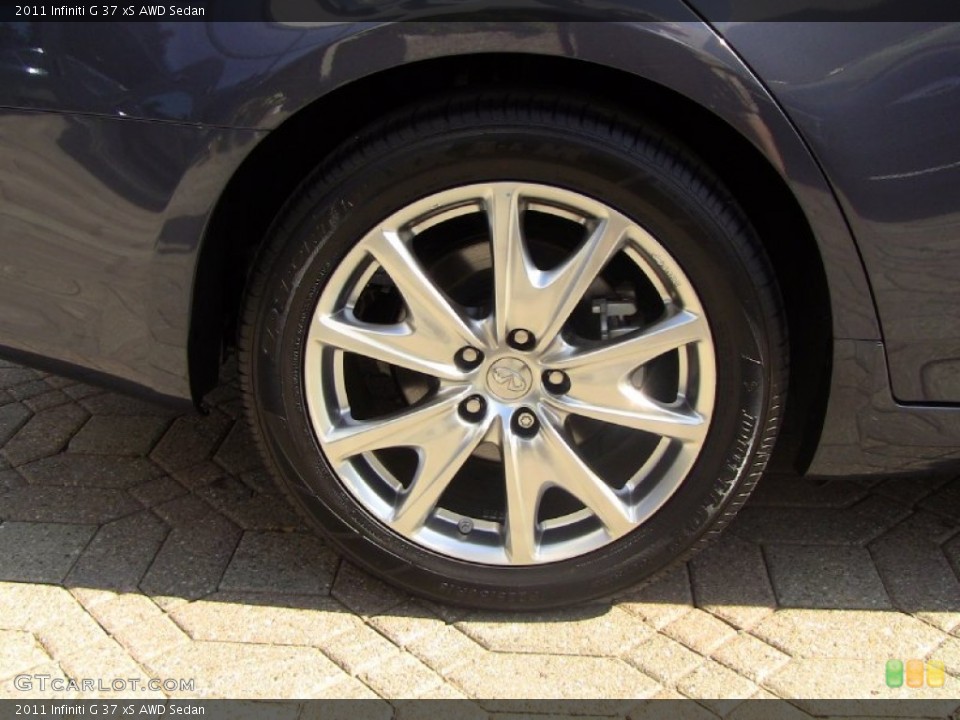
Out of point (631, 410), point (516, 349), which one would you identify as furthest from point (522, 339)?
point (631, 410)

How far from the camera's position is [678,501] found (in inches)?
82.0

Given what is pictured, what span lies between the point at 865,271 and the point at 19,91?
157 centimetres

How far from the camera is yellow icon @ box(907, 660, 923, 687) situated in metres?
1.99

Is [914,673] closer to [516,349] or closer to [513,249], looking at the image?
[516,349]

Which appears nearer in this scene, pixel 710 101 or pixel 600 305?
pixel 710 101

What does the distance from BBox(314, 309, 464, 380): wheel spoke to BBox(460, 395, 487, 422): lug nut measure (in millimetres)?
53

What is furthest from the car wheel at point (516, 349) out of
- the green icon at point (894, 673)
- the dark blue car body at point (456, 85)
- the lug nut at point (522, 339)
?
the green icon at point (894, 673)

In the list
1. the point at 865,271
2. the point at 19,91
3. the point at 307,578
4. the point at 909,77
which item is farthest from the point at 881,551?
the point at 19,91

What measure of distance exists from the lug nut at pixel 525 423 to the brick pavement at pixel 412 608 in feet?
1.37

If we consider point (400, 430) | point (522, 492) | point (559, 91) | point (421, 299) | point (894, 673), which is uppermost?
point (559, 91)

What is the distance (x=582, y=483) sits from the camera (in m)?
2.09

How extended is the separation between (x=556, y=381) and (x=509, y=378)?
94mm

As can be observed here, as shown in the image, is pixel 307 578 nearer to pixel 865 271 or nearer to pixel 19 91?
pixel 19 91

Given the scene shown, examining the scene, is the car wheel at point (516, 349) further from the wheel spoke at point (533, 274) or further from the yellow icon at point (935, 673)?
the yellow icon at point (935, 673)
